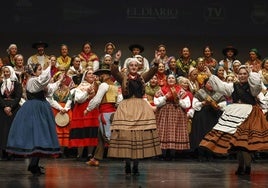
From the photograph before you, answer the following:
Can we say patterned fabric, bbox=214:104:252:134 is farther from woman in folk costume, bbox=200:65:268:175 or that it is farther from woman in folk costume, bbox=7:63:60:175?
woman in folk costume, bbox=7:63:60:175

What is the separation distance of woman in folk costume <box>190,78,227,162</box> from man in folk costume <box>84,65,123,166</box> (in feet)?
6.07

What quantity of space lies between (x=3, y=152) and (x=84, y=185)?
454 centimetres

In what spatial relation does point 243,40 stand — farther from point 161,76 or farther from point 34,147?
point 34,147

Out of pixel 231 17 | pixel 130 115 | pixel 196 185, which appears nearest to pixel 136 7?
pixel 231 17

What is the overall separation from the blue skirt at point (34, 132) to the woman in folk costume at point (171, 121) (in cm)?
303

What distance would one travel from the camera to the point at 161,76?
13.4 metres

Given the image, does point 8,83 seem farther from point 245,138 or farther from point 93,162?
point 245,138

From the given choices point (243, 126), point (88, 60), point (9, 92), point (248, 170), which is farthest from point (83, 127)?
point (243, 126)

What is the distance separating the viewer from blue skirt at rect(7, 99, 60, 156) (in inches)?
382

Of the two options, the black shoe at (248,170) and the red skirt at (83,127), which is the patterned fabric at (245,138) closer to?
the black shoe at (248,170)

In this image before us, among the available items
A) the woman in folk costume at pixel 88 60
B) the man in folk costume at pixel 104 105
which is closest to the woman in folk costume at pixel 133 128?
the man in folk costume at pixel 104 105

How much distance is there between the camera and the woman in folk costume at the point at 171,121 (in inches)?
492

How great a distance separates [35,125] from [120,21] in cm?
657

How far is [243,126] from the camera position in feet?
31.9
